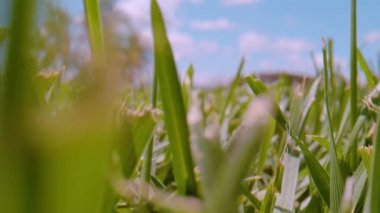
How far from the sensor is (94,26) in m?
0.24

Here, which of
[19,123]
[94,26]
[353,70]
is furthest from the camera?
[353,70]

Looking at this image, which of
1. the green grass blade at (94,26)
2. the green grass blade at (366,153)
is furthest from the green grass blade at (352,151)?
the green grass blade at (94,26)

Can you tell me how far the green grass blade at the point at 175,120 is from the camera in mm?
A: 189

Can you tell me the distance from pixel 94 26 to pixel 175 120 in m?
0.08

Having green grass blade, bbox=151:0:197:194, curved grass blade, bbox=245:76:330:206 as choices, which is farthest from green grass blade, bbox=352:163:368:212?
green grass blade, bbox=151:0:197:194

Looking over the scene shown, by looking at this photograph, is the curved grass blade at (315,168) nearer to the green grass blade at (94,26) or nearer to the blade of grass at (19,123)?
the green grass blade at (94,26)

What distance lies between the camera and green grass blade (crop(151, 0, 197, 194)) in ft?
0.62

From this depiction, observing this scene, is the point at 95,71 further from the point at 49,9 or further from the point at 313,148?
the point at 313,148

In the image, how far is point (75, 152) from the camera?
105mm

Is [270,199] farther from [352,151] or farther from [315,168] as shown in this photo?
[352,151]

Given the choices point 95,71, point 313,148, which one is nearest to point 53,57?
point 95,71

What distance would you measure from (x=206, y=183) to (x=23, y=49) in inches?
2.5

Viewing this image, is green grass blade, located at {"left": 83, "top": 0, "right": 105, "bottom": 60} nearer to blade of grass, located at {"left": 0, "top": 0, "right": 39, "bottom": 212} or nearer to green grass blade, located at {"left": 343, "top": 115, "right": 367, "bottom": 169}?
blade of grass, located at {"left": 0, "top": 0, "right": 39, "bottom": 212}

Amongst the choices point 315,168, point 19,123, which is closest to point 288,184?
point 315,168
